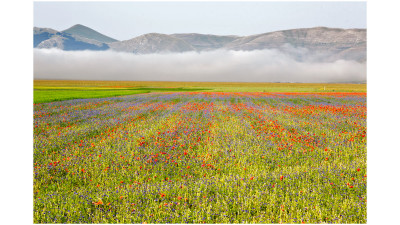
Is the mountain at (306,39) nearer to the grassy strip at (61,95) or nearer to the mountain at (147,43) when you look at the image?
the mountain at (147,43)

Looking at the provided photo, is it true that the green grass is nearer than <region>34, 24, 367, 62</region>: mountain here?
No

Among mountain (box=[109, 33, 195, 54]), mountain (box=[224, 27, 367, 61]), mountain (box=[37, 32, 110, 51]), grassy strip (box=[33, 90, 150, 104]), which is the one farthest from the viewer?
grassy strip (box=[33, 90, 150, 104])

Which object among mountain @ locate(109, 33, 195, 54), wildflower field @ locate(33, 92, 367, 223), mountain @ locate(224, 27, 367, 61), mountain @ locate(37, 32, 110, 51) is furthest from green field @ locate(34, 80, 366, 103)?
mountain @ locate(109, 33, 195, 54)

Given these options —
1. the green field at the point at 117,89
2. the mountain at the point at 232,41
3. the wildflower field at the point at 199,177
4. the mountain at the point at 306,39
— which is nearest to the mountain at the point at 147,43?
the mountain at the point at 232,41

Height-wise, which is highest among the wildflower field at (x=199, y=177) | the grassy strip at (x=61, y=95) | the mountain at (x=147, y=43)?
the mountain at (x=147, y=43)

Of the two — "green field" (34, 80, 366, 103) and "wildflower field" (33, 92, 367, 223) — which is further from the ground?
"green field" (34, 80, 366, 103)

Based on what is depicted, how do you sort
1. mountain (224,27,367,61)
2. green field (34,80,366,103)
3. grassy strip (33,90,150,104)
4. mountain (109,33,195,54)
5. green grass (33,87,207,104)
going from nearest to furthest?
mountain (224,27,367,61)
mountain (109,33,195,54)
grassy strip (33,90,150,104)
green grass (33,87,207,104)
green field (34,80,366,103)

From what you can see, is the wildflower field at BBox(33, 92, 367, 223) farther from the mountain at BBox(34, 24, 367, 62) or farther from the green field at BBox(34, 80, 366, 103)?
the green field at BBox(34, 80, 366, 103)

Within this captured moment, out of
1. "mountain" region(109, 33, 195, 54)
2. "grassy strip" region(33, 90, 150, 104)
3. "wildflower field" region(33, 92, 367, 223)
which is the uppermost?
"mountain" region(109, 33, 195, 54)

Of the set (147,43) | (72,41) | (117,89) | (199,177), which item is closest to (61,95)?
(72,41)

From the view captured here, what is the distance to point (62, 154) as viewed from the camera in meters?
6.04

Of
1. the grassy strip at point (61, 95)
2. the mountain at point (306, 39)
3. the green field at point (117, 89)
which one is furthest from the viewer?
the green field at point (117, 89)

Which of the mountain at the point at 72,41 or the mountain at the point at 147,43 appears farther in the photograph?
the mountain at the point at 72,41
